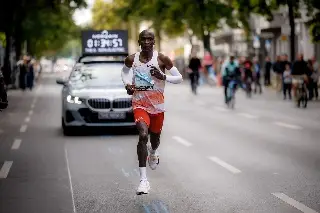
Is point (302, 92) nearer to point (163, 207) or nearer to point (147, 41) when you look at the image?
point (147, 41)

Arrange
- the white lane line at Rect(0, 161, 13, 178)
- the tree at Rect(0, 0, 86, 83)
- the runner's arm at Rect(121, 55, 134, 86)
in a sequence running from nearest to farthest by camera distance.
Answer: the runner's arm at Rect(121, 55, 134, 86)
the white lane line at Rect(0, 161, 13, 178)
the tree at Rect(0, 0, 86, 83)

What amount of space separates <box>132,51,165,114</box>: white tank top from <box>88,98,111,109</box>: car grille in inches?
280

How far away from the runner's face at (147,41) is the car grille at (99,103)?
7486mm

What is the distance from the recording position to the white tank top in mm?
9195

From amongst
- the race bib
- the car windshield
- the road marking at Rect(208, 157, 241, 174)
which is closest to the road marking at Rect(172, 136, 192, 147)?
Answer: the car windshield

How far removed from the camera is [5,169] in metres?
11.7

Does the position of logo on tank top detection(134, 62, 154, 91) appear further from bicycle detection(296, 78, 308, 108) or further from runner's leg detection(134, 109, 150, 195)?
bicycle detection(296, 78, 308, 108)

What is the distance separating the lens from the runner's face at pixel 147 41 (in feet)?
29.5

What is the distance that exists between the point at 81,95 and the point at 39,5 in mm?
32946

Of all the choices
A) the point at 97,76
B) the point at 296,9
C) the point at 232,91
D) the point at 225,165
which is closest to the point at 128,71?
the point at 225,165

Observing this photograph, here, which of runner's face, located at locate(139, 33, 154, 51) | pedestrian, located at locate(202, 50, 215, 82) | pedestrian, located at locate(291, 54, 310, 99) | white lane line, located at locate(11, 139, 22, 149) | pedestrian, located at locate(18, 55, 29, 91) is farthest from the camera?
pedestrian, located at locate(202, 50, 215, 82)

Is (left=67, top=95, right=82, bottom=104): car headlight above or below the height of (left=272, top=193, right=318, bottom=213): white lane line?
above

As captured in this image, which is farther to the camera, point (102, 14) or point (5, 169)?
point (102, 14)

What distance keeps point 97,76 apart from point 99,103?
4.21ft
